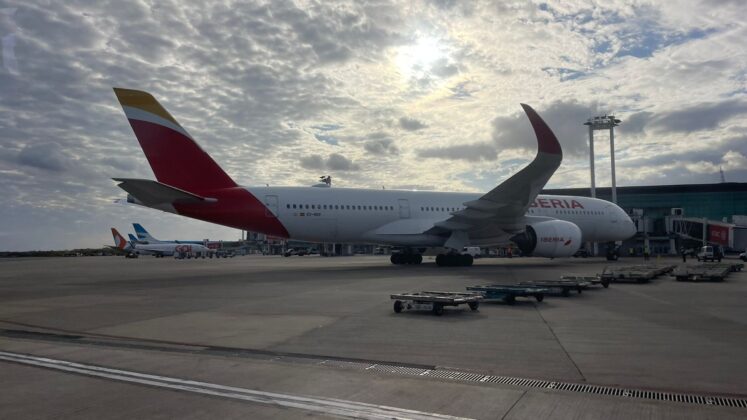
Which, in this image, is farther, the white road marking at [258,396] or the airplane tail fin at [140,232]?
the airplane tail fin at [140,232]

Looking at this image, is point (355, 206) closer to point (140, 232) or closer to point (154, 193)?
point (154, 193)

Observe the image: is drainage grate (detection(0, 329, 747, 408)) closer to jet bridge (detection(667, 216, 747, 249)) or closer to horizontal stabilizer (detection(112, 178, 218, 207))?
horizontal stabilizer (detection(112, 178, 218, 207))

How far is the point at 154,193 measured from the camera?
Result: 19438mm

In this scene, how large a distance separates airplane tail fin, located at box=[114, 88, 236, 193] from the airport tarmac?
999 centimetres

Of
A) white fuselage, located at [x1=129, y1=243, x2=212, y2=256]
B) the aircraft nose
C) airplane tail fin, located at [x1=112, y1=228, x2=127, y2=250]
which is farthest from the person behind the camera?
airplane tail fin, located at [x1=112, y1=228, x2=127, y2=250]

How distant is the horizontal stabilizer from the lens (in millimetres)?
18469

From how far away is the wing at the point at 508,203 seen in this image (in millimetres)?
21906

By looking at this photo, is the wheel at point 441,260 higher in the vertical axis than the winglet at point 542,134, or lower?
lower

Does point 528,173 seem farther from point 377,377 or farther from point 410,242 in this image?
point 377,377

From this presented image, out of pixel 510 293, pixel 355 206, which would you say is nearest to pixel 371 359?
pixel 510 293

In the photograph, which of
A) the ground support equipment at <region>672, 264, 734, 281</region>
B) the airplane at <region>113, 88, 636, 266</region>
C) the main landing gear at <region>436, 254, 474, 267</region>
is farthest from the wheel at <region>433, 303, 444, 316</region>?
the main landing gear at <region>436, 254, 474, 267</region>

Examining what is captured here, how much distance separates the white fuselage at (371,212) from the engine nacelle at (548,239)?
70cm

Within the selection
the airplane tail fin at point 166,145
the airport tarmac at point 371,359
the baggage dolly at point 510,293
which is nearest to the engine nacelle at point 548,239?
the airport tarmac at point 371,359

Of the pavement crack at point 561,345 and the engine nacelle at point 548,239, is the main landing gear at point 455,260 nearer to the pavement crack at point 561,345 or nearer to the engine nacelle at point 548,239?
the engine nacelle at point 548,239
